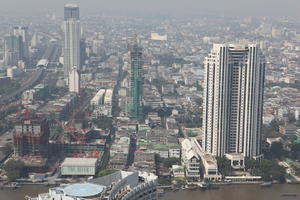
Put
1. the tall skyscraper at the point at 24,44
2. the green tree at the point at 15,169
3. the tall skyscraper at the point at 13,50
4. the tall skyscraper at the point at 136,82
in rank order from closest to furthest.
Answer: the green tree at the point at 15,169
the tall skyscraper at the point at 136,82
the tall skyscraper at the point at 13,50
the tall skyscraper at the point at 24,44

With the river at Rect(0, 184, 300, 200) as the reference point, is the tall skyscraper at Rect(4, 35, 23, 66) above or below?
above

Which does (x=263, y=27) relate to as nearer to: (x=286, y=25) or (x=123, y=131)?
(x=286, y=25)

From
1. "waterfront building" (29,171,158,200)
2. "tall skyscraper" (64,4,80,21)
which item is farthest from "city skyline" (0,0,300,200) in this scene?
"tall skyscraper" (64,4,80,21)

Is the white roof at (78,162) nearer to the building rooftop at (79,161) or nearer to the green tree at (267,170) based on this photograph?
the building rooftop at (79,161)

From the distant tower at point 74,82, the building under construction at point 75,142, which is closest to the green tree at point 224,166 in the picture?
the building under construction at point 75,142

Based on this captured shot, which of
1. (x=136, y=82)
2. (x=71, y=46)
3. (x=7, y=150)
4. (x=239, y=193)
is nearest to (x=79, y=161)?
(x=7, y=150)

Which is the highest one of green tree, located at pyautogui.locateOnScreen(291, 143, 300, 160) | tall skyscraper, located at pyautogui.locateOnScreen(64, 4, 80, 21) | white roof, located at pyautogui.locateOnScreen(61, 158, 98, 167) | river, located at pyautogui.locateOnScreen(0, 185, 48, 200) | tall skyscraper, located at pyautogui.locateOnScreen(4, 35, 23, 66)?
tall skyscraper, located at pyautogui.locateOnScreen(64, 4, 80, 21)

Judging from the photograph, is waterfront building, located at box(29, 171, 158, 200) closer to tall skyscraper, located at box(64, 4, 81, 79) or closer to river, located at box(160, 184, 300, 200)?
river, located at box(160, 184, 300, 200)
